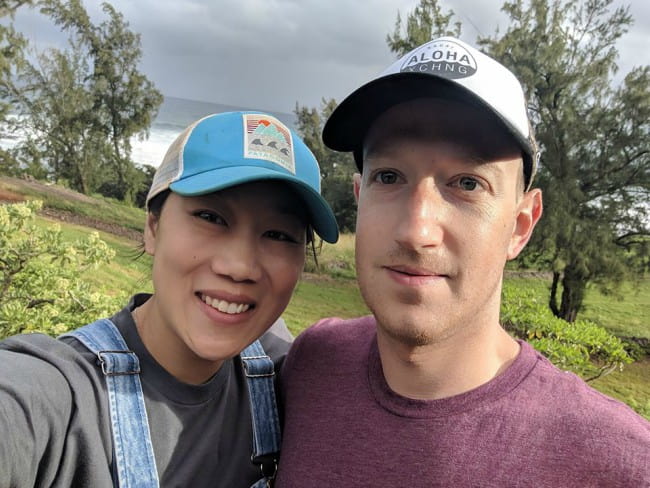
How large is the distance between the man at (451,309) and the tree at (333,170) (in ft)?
48.6

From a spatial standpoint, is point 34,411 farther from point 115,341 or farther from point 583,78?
point 583,78

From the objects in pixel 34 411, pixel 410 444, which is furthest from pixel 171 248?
pixel 410 444

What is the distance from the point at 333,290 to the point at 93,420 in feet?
56.9

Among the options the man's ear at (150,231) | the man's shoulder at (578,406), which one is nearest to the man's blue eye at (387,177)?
the man's shoulder at (578,406)

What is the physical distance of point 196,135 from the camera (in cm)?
192

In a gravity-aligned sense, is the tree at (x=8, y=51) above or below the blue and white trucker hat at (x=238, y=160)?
above

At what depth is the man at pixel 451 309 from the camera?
1.56 m

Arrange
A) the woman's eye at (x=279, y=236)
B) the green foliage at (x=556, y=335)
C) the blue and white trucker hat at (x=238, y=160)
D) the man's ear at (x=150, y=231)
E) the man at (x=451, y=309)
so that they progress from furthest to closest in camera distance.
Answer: the green foliage at (x=556, y=335) → the man's ear at (x=150, y=231) → the woman's eye at (x=279, y=236) → the blue and white trucker hat at (x=238, y=160) → the man at (x=451, y=309)

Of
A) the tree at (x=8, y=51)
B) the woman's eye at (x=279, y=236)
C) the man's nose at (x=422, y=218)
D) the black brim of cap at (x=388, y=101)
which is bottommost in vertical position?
the woman's eye at (x=279, y=236)

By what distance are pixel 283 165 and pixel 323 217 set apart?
25 cm

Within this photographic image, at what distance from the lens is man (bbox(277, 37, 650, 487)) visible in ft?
5.10

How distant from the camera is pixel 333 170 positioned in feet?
80.2

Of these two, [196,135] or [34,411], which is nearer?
[34,411]

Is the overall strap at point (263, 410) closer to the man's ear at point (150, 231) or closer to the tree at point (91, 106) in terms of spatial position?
the man's ear at point (150, 231)
